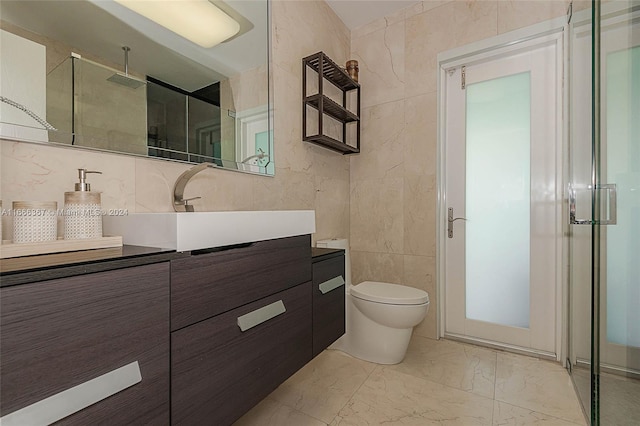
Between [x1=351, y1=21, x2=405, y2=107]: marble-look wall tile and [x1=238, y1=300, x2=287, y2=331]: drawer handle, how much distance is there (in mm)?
1904

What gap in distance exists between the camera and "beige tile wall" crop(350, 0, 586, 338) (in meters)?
2.17

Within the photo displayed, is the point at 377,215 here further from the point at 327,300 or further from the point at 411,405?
the point at 411,405

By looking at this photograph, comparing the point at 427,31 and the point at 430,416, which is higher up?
the point at 427,31

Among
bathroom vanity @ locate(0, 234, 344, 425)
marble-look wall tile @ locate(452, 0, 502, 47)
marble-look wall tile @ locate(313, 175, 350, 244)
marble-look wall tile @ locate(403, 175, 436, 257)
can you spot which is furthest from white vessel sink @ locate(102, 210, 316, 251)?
marble-look wall tile @ locate(452, 0, 502, 47)

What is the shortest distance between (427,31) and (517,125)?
0.94 meters

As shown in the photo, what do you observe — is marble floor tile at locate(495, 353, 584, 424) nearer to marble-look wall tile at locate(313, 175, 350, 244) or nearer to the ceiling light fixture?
Result: marble-look wall tile at locate(313, 175, 350, 244)

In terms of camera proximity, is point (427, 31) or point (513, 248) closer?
point (513, 248)

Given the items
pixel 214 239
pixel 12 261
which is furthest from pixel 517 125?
pixel 12 261

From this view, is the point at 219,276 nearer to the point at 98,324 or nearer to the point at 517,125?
the point at 98,324

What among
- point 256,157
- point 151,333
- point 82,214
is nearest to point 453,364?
point 256,157

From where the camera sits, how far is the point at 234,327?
91 centimetres

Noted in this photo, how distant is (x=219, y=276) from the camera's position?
2.88 ft

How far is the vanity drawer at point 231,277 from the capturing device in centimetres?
78

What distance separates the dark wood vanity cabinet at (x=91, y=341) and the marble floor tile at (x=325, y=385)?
0.92 metres
